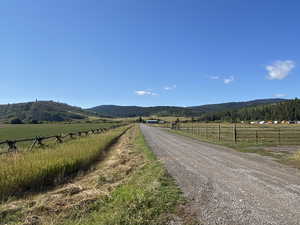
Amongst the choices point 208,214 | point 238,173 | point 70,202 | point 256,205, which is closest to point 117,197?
point 70,202

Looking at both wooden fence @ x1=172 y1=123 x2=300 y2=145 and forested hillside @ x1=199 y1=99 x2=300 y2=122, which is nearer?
wooden fence @ x1=172 y1=123 x2=300 y2=145

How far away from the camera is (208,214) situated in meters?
4.14

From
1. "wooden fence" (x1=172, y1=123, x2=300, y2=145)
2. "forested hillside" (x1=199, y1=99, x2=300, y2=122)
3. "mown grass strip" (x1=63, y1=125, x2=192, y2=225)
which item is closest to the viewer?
"mown grass strip" (x1=63, y1=125, x2=192, y2=225)

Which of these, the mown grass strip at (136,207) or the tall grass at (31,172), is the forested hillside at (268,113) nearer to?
the tall grass at (31,172)

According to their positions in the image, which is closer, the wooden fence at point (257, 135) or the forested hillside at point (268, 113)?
the wooden fence at point (257, 135)

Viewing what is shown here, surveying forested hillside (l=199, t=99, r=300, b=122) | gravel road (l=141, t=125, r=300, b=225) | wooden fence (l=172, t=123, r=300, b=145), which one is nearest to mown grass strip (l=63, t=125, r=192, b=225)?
gravel road (l=141, t=125, r=300, b=225)

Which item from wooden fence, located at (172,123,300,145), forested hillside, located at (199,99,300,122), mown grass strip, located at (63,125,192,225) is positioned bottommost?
wooden fence, located at (172,123,300,145)

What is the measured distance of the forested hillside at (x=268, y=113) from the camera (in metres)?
125

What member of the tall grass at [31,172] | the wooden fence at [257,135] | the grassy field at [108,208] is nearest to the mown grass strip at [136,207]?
the grassy field at [108,208]

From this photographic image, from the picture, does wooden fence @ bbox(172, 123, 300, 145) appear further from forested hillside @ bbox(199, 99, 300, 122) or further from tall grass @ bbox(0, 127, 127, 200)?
forested hillside @ bbox(199, 99, 300, 122)

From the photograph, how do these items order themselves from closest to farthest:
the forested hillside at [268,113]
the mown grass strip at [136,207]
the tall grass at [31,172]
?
the mown grass strip at [136,207] → the tall grass at [31,172] → the forested hillside at [268,113]

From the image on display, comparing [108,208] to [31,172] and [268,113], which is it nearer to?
[31,172]

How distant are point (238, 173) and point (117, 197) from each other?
15.9ft

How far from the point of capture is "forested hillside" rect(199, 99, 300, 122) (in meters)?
125
